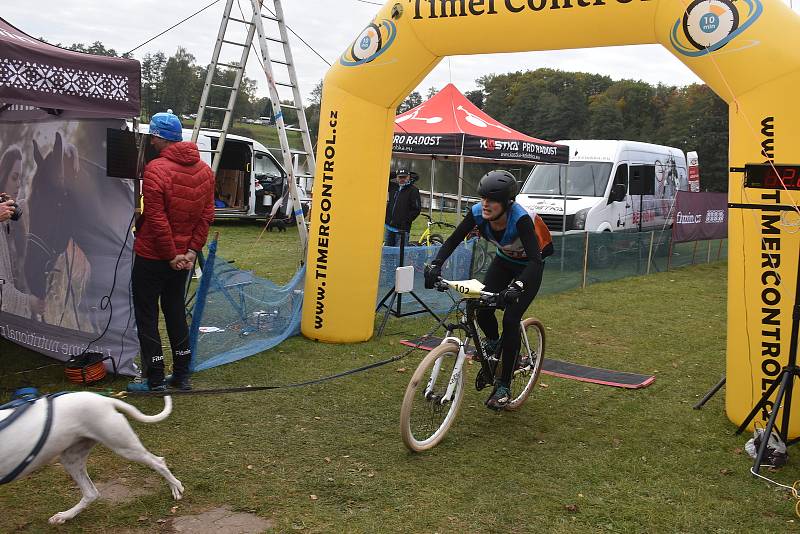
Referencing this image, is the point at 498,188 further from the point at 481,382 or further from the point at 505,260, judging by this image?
Answer: the point at 481,382

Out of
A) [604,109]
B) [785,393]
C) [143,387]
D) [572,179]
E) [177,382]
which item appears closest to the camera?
[785,393]

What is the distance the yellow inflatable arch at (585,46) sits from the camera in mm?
4961

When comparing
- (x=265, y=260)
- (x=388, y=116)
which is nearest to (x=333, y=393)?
(x=388, y=116)

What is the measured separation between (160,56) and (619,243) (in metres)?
17.6

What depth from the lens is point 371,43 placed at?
23.1 ft

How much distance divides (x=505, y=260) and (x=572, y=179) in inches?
448

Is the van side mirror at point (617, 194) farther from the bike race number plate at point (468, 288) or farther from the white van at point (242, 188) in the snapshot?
the bike race number plate at point (468, 288)

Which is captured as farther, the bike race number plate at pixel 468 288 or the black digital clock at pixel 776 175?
the bike race number plate at pixel 468 288

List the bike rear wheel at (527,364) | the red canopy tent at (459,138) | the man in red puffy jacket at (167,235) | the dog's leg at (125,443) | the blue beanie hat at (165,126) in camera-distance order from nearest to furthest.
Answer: the dog's leg at (125,443) < the man in red puffy jacket at (167,235) < the blue beanie hat at (165,126) < the bike rear wheel at (527,364) < the red canopy tent at (459,138)

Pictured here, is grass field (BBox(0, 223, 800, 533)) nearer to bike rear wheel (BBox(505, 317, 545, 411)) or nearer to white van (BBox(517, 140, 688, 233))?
bike rear wheel (BBox(505, 317, 545, 411))

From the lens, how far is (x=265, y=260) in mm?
13125

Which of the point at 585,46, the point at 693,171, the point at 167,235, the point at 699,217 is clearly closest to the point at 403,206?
the point at 585,46

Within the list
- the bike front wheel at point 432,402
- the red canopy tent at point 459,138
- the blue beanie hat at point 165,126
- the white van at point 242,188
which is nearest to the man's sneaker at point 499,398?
the bike front wheel at point 432,402

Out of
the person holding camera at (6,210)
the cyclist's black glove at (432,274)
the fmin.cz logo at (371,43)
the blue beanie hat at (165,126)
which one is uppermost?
the fmin.cz logo at (371,43)
